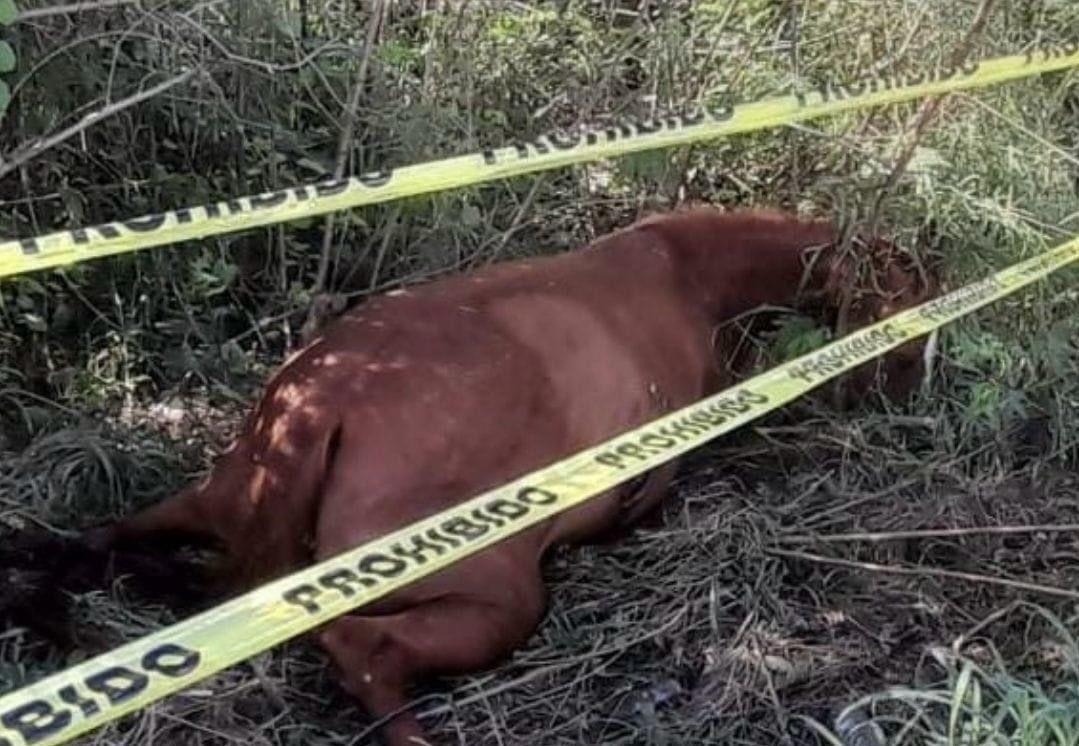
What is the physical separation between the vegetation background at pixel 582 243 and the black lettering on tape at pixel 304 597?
0.80 m

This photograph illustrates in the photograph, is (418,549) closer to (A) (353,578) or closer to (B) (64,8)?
(A) (353,578)

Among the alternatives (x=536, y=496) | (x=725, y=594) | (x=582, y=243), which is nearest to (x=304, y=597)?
(x=536, y=496)

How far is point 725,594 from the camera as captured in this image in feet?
10.6

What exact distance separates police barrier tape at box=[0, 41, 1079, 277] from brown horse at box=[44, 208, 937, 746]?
297mm

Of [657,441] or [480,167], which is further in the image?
[480,167]

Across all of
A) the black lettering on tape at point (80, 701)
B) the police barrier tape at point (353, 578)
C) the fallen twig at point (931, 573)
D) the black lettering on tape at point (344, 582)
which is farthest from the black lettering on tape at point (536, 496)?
the fallen twig at point (931, 573)

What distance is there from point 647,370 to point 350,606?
1.48 meters

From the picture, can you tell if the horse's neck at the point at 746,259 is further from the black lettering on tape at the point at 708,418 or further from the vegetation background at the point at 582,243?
the black lettering on tape at the point at 708,418

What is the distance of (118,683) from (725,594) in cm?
158

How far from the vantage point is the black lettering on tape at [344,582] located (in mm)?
2135

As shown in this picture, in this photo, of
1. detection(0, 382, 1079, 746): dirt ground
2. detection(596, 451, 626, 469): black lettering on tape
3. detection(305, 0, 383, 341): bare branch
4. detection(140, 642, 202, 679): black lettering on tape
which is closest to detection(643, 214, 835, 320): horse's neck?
detection(0, 382, 1079, 746): dirt ground

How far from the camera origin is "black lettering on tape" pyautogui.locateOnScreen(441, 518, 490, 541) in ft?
7.66

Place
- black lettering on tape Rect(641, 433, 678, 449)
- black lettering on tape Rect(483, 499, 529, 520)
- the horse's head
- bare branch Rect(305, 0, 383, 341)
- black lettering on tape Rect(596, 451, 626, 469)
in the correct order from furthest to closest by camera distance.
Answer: the horse's head → bare branch Rect(305, 0, 383, 341) → black lettering on tape Rect(641, 433, 678, 449) → black lettering on tape Rect(596, 451, 626, 469) → black lettering on tape Rect(483, 499, 529, 520)

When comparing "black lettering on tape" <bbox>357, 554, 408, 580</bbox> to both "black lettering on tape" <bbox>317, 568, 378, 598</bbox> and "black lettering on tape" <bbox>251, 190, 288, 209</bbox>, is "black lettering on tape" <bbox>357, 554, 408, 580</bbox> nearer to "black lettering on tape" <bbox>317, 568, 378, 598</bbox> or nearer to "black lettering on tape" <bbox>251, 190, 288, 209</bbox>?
"black lettering on tape" <bbox>317, 568, 378, 598</bbox>
